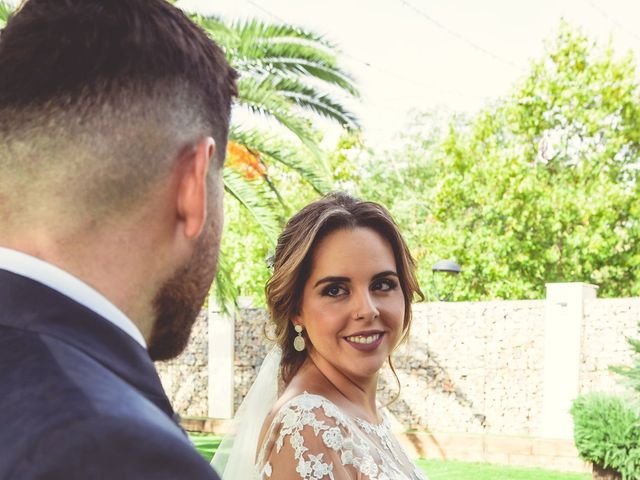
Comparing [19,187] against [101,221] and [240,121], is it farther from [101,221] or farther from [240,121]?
[240,121]

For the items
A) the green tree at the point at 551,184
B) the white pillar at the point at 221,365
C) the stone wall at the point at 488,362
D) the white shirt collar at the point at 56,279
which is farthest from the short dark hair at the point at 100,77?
the green tree at the point at 551,184

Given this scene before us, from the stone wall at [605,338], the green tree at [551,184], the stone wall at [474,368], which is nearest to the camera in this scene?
the stone wall at [605,338]

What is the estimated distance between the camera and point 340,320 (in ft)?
8.70

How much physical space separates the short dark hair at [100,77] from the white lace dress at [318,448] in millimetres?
1546

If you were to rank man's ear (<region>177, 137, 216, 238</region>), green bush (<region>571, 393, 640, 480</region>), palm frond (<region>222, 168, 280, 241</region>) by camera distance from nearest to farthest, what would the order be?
man's ear (<region>177, 137, 216, 238</region>) < palm frond (<region>222, 168, 280, 241</region>) < green bush (<region>571, 393, 640, 480</region>)

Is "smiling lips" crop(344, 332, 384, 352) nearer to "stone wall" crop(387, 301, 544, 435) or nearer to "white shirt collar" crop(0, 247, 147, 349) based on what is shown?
"white shirt collar" crop(0, 247, 147, 349)

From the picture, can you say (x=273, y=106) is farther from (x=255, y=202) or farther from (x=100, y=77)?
(x=100, y=77)

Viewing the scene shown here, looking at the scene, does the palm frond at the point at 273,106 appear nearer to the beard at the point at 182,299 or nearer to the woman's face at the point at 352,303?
the woman's face at the point at 352,303

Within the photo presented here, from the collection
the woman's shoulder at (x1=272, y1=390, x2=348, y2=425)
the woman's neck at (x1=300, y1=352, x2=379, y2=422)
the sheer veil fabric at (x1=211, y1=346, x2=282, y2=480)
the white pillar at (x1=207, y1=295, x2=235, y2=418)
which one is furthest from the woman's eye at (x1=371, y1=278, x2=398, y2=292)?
the white pillar at (x1=207, y1=295, x2=235, y2=418)

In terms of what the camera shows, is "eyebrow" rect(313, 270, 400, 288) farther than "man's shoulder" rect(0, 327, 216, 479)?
Yes

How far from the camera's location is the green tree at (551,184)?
663 inches

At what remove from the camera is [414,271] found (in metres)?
2.84

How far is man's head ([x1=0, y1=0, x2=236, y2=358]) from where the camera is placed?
0.85 meters

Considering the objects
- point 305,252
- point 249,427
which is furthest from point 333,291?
point 249,427
